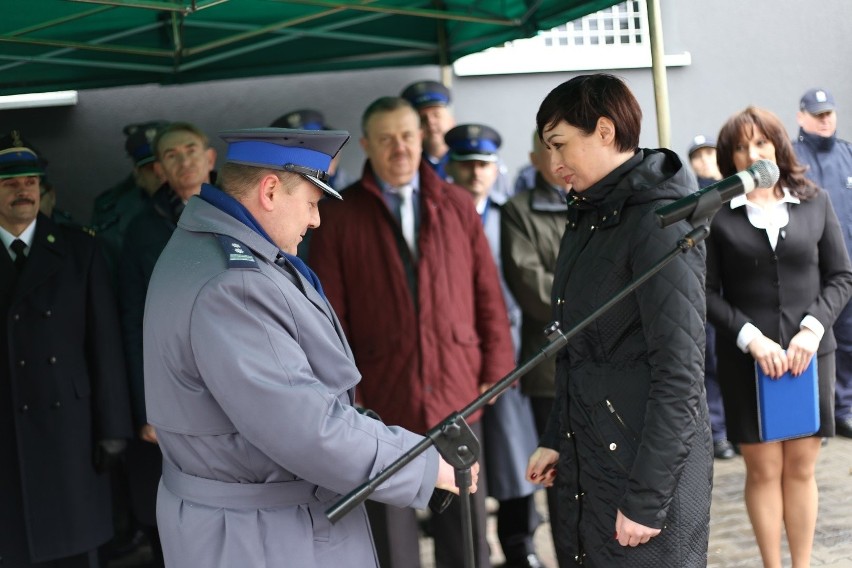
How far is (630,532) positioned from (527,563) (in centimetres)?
261

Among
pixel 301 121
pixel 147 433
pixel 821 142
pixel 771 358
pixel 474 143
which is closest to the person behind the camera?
pixel 771 358

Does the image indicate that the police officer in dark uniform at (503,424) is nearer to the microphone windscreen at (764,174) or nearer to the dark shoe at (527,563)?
the dark shoe at (527,563)

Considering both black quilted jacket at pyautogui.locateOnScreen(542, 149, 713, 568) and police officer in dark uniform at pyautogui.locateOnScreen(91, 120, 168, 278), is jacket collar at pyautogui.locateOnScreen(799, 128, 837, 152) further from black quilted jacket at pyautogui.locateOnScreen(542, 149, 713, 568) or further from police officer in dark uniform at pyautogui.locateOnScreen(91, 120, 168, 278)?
black quilted jacket at pyautogui.locateOnScreen(542, 149, 713, 568)

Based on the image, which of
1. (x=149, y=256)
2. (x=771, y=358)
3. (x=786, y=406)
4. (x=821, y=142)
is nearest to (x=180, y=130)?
(x=149, y=256)

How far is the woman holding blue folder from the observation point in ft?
13.5

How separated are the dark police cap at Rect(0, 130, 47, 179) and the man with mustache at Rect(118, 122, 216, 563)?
0.56 m

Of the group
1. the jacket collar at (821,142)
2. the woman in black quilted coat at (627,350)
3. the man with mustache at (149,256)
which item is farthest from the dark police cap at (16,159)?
the jacket collar at (821,142)

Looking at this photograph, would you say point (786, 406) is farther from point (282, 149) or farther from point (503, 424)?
point (282, 149)

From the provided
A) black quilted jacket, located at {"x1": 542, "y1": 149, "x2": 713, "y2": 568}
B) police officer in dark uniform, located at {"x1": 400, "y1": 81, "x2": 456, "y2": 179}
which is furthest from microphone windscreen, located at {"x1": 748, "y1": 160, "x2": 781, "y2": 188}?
police officer in dark uniform, located at {"x1": 400, "y1": 81, "x2": 456, "y2": 179}

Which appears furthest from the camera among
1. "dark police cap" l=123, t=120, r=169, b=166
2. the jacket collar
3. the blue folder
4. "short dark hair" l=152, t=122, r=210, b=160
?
the jacket collar

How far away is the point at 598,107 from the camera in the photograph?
2727 mm

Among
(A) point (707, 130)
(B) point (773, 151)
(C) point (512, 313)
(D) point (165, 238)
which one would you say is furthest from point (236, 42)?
(A) point (707, 130)

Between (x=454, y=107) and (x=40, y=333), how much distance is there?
5.93 meters

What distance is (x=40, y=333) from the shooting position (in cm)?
445
